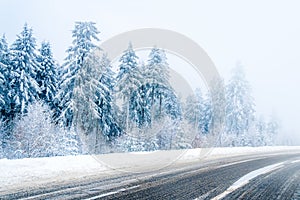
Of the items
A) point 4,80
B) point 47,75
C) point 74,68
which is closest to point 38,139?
point 74,68

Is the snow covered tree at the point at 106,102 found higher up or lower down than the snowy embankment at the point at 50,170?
higher up

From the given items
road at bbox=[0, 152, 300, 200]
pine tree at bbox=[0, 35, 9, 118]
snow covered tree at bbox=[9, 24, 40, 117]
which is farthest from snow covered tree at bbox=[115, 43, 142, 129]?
road at bbox=[0, 152, 300, 200]

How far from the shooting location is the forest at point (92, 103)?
25312mm

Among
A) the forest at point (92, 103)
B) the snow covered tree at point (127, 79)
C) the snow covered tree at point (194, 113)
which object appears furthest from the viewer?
the snow covered tree at point (194, 113)

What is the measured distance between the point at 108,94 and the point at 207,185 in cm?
2654

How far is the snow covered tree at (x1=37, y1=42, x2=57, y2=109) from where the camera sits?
33750 millimetres

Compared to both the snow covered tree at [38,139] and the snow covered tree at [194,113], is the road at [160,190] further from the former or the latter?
the snow covered tree at [194,113]

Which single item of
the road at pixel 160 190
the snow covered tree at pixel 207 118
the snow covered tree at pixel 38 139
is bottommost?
the road at pixel 160 190

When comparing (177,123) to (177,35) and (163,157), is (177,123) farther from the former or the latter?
(163,157)

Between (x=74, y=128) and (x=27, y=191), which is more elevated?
(x=74, y=128)

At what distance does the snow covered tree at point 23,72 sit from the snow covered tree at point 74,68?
333cm

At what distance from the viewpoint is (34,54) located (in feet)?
106

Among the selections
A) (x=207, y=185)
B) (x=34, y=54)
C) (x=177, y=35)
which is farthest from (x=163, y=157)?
(x=34, y=54)

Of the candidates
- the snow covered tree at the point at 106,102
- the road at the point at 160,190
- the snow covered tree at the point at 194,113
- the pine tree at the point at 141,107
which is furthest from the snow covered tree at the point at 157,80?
the road at the point at 160,190
